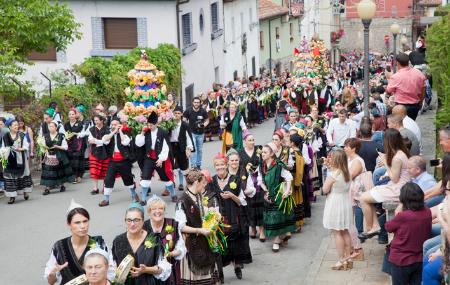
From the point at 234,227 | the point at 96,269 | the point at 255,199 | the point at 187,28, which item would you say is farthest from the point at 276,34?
the point at 96,269

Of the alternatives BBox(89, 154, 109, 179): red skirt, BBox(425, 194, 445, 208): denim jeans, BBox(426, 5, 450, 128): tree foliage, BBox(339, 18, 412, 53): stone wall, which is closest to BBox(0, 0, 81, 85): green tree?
BBox(89, 154, 109, 179): red skirt

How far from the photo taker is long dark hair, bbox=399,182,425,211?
9898 mm

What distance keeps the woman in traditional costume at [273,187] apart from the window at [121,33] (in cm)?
2066

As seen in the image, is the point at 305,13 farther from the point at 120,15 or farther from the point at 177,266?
the point at 177,266

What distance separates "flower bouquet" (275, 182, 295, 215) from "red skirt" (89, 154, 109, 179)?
17.4ft

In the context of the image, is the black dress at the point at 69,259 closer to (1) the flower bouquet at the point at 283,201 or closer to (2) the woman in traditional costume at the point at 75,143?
(1) the flower bouquet at the point at 283,201

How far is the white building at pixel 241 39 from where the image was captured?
43219 millimetres

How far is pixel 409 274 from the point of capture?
1036cm

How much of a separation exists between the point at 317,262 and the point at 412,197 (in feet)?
11.7

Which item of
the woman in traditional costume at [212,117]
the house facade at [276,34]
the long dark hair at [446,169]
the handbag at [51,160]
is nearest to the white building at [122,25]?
the woman in traditional costume at [212,117]

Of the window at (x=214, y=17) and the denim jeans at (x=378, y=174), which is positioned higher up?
the window at (x=214, y=17)

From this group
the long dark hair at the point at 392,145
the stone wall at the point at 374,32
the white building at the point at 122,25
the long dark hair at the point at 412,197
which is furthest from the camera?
the stone wall at the point at 374,32

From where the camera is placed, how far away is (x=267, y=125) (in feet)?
110

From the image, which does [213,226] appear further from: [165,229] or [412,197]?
[412,197]
